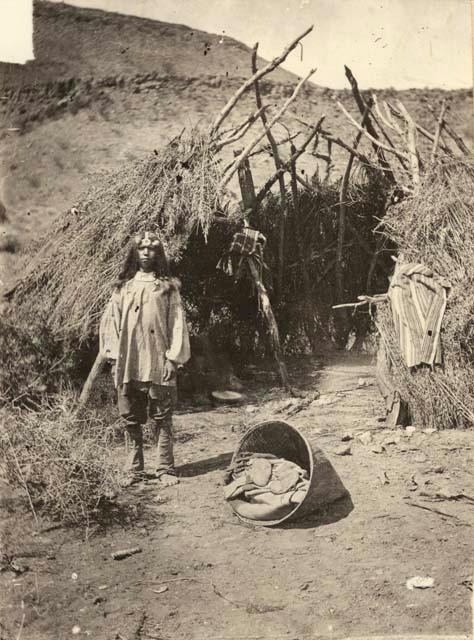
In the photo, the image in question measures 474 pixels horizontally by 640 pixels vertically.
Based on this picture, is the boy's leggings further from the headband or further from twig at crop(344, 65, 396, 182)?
twig at crop(344, 65, 396, 182)

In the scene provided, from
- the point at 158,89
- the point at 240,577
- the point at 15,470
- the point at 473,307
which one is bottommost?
the point at 240,577

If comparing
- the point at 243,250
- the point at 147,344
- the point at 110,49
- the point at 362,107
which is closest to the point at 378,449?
the point at 147,344

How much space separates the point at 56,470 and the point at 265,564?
4.52 ft

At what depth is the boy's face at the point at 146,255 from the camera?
4.93 meters

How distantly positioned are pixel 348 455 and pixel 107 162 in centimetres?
1295

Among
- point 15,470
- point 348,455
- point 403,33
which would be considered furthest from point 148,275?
point 403,33

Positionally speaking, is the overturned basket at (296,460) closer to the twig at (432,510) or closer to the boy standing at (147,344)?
the twig at (432,510)

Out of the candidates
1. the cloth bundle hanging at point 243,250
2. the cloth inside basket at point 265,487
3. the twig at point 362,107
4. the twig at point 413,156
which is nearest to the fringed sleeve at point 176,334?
the cloth inside basket at point 265,487

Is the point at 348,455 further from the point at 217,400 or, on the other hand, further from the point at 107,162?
Answer: the point at 107,162

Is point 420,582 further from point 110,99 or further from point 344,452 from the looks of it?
point 110,99

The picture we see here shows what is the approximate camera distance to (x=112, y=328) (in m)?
4.93

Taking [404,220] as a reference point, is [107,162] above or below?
above

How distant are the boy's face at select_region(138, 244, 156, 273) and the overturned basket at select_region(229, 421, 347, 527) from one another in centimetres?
140

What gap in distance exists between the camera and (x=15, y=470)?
4180mm
